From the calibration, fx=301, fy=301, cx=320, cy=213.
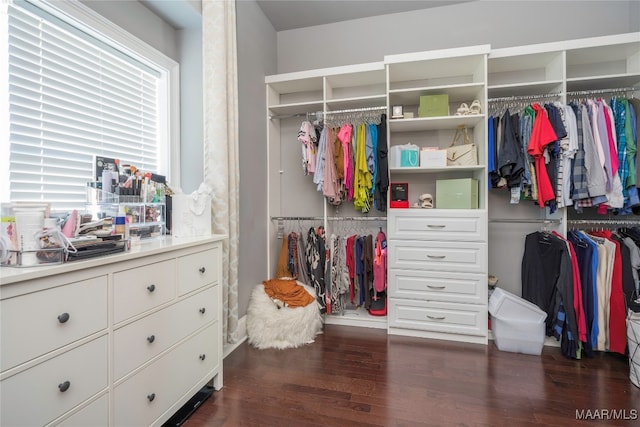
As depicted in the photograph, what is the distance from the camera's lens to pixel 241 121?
246 cm

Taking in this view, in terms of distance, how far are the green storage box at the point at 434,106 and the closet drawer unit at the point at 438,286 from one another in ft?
4.32

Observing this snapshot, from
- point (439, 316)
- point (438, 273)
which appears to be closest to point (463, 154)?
point (438, 273)

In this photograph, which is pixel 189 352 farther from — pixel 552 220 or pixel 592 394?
pixel 552 220

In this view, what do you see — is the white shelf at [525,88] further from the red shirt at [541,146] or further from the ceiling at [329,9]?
the ceiling at [329,9]

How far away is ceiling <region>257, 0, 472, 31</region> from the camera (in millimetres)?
2762

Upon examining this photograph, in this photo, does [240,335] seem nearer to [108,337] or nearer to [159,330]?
[159,330]

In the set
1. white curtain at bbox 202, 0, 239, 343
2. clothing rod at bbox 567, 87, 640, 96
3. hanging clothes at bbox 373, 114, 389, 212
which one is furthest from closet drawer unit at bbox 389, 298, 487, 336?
clothing rod at bbox 567, 87, 640, 96

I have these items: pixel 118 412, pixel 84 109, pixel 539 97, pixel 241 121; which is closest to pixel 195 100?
pixel 241 121

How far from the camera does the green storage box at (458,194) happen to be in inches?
94.9

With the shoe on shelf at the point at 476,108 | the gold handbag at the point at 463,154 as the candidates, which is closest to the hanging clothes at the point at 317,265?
the gold handbag at the point at 463,154

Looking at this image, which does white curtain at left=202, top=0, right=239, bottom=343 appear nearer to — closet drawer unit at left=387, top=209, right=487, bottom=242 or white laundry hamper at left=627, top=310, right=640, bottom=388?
closet drawer unit at left=387, top=209, right=487, bottom=242

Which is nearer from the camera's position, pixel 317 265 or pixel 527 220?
pixel 527 220

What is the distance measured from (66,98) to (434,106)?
2507 millimetres

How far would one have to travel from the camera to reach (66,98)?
160 centimetres
